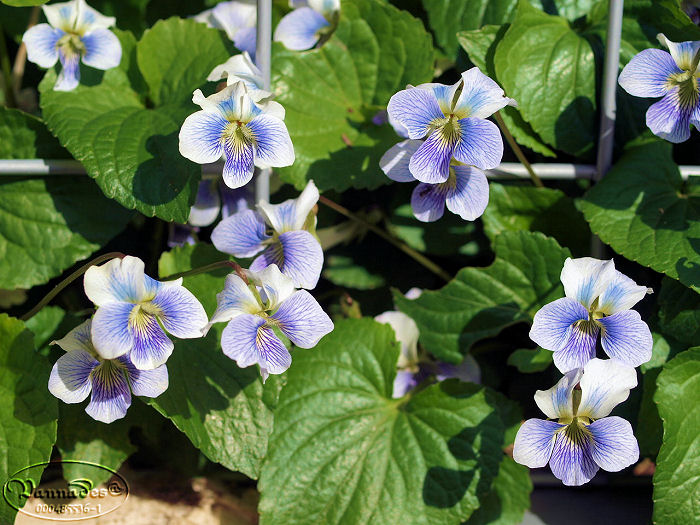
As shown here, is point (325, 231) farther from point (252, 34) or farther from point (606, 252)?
point (606, 252)

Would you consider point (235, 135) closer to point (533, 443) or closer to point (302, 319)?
point (302, 319)

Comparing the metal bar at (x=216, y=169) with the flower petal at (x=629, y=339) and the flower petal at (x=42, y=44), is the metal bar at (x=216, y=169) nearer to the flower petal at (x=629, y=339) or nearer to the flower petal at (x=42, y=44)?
the flower petal at (x=42, y=44)

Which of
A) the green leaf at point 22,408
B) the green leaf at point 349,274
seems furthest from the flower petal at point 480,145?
the green leaf at point 22,408

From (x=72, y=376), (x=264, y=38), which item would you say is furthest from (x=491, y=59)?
(x=72, y=376)

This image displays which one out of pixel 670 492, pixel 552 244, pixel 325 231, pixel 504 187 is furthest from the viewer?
pixel 325 231

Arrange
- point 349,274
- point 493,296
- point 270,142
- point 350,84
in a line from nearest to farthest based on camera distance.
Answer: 1. point 270,142
2. point 493,296
3. point 350,84
4. point 349,274

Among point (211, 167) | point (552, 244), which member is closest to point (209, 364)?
point (211, 167)
